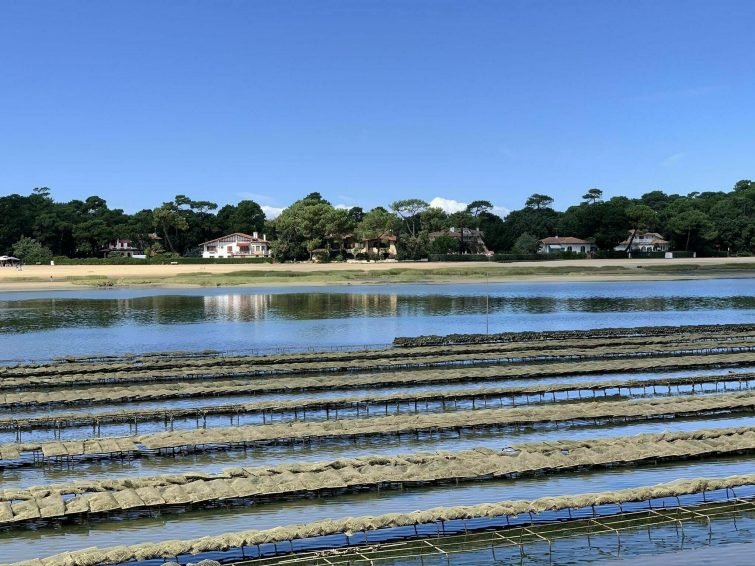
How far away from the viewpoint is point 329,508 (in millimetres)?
20844

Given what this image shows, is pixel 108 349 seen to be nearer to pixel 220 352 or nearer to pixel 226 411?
pixel 220 352

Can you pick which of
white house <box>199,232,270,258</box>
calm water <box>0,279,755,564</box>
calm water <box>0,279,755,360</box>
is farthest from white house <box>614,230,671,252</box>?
white house <box>199,232,270,258</box>

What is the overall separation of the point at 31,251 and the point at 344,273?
63.2m

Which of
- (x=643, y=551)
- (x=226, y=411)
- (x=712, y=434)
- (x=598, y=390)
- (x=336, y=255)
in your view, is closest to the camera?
(x=643, y=551)

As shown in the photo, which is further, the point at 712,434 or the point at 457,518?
the point at 712,434

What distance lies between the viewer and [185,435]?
1056 inches

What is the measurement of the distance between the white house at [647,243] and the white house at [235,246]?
76967 mm

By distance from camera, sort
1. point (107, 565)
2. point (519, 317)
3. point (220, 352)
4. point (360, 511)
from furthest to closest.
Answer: point (519, 317)
point (220, 352)
point (360, 511)
point (107, 565)

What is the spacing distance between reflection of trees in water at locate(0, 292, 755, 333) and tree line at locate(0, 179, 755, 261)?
153 feet

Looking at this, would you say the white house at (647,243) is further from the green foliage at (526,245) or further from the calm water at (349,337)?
the calm water at (349,337)

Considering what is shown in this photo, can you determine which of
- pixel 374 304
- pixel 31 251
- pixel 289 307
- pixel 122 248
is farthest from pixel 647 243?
pixel 31 251

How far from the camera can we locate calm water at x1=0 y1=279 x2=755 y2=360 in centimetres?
5822

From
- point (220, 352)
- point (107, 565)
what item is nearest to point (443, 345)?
point (220, 352)

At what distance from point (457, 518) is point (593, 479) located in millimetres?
6063
